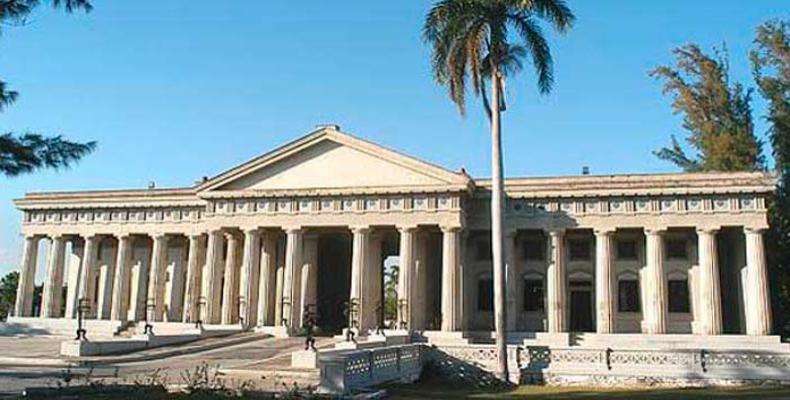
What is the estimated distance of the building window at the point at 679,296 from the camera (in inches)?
1631

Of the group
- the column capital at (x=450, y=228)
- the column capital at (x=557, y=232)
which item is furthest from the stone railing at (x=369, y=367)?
the column capital at (x=557, y=232)

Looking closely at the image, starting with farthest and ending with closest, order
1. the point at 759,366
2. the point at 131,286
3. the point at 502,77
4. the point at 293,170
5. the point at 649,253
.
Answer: the point at 131,286 → the point at 293,170 → the point at 649,253 → the point at 502,77 → the point at 759,366

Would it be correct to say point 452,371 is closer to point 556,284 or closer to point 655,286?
point 556,284

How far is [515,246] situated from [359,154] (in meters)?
10.6

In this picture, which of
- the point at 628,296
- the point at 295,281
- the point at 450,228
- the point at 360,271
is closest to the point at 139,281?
the point at 295,281

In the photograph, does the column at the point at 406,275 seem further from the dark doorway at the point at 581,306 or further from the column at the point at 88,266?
the column at the point at 88,266

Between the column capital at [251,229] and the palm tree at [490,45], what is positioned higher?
the palm tree at [490,45]

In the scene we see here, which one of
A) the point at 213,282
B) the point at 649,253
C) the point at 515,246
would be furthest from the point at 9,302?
the point at 649,253

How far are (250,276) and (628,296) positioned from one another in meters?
21.7

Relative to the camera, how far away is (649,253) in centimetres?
4012

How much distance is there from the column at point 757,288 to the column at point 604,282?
6.79m

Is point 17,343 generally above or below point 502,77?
below

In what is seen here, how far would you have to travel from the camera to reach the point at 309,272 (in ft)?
144

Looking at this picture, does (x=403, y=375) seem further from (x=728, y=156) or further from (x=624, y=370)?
(x=728, y=156)
